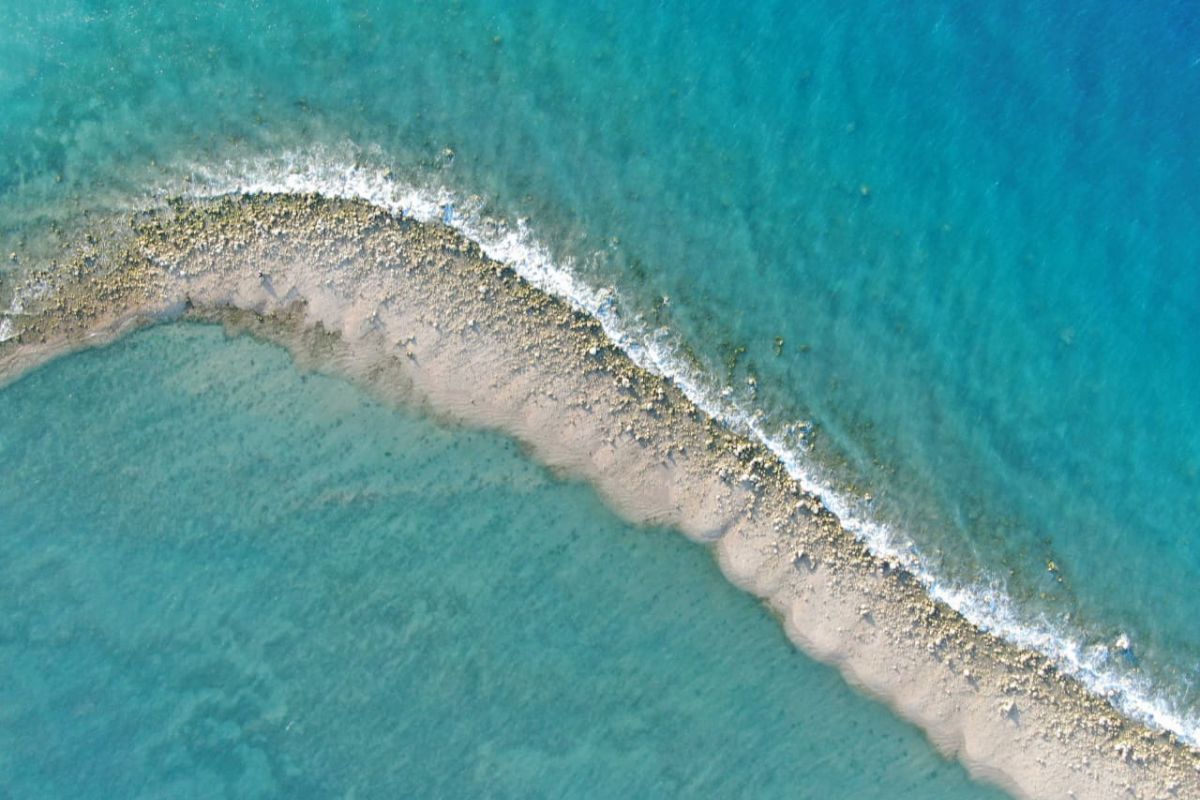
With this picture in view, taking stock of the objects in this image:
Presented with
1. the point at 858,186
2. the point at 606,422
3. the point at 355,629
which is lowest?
the point at 355,629

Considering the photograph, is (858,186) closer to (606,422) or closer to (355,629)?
(606,422)

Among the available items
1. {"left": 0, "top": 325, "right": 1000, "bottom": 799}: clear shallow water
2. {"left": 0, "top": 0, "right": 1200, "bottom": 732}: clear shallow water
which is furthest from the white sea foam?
{"left": 0, "top": 325, "right": 1000, "bottom": 799}: clear shallow water

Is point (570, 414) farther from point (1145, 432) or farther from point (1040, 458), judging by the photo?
point (1145, 432)

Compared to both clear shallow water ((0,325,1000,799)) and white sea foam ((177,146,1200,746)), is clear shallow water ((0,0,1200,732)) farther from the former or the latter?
clear shallow water ((0,325,1000,799))

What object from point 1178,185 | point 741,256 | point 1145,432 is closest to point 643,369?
point 741,256

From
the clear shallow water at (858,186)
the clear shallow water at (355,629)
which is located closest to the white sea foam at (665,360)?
the clear shallow water at (858,186)

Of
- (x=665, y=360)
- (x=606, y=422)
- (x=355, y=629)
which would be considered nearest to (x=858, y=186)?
(x=665, y=360)

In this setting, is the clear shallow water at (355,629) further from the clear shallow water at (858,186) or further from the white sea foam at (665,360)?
the clear shallow water at (858,186)
